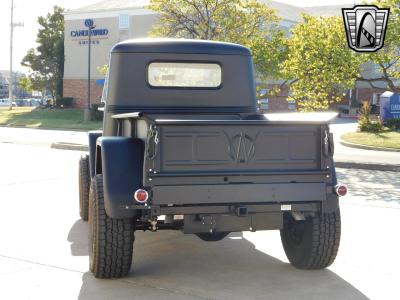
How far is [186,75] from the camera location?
686 cm

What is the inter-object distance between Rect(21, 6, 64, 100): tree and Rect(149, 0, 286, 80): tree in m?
29.3

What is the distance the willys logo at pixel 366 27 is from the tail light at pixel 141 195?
45.2ft

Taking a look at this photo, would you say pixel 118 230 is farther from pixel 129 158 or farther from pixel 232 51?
pixel 232 51

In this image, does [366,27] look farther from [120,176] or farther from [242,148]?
[120,176]

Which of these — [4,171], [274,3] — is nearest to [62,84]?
[274,3]

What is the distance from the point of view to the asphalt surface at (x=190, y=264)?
5.04 m

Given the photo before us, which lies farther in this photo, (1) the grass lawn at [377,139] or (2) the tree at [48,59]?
(2) the tree at [48,59]

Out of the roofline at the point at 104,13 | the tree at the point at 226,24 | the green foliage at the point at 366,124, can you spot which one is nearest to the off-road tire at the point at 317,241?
the tree at the point at 226,24

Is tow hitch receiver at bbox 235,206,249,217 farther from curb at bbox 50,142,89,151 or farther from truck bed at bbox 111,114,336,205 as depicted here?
curb at bbox 50,142,89,151

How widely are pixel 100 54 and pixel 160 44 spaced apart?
46.3 meters

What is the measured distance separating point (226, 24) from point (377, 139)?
8021 mm

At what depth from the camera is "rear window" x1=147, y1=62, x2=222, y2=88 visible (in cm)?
676

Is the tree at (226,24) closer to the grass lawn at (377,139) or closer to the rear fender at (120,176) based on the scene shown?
the grass lawn at (377,139)

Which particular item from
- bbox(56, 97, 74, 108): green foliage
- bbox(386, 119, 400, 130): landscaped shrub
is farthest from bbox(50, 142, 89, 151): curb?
bbox(56, 97, 74, 108): green foliage
